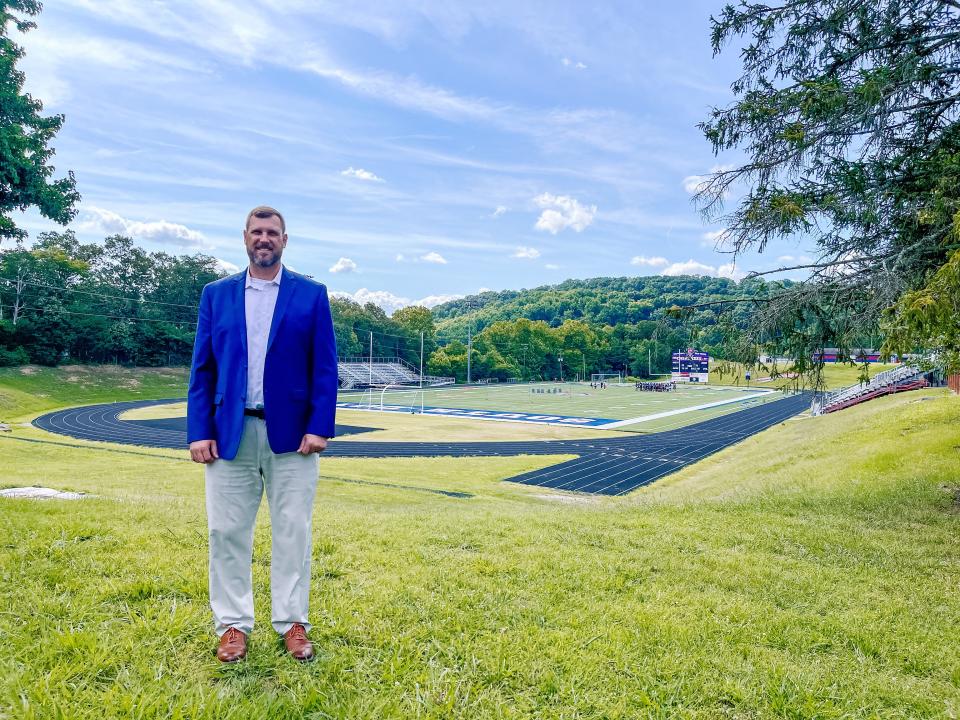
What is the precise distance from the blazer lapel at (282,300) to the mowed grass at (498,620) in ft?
4.66

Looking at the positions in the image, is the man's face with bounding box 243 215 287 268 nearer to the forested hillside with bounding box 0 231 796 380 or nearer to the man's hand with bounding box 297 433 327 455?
the man's hand with bounding box 297 433 327 455

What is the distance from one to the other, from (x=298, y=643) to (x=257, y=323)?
1.44 meters

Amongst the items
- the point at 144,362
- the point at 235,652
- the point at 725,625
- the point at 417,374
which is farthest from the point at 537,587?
the point at 417,374

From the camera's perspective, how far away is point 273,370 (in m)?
2.52

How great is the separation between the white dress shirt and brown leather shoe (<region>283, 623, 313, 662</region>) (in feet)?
3.38

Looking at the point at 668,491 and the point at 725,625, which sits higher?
the point at 725,625

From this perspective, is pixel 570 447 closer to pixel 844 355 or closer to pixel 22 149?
pixel 844 355

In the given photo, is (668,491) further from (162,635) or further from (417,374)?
(417,374)

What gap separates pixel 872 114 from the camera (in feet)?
18.5

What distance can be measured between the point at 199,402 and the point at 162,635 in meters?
1.07

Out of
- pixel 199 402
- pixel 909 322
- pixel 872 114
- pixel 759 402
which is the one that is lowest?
pixel 759 402

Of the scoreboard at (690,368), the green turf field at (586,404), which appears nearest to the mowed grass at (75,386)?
the green turf field at (586,404)

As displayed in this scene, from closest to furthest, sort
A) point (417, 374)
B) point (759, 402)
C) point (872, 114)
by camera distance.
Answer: point (872, 114) → point (759, 402) → point (417, 374)

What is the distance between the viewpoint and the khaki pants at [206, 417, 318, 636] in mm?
2518
